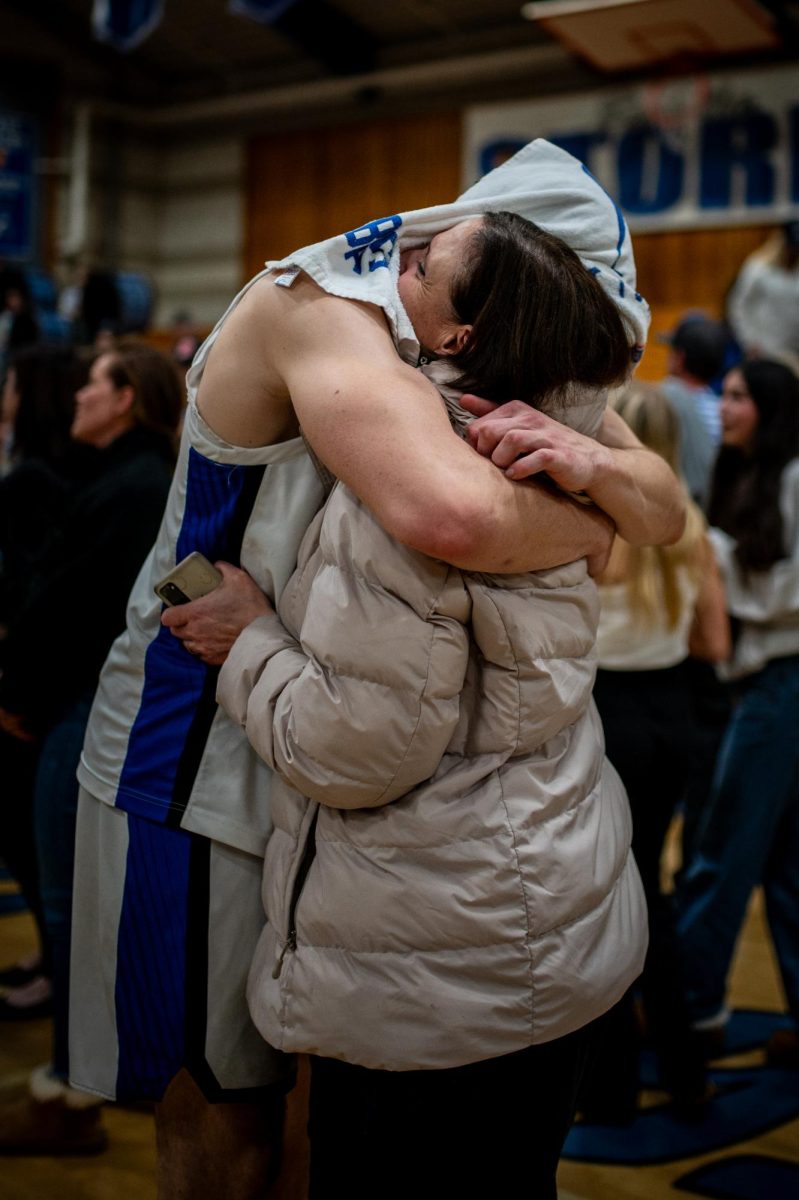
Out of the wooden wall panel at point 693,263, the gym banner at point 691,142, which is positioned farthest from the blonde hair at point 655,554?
the gym banner at point 691,142

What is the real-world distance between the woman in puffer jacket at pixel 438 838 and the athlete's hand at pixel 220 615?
63 millimetres

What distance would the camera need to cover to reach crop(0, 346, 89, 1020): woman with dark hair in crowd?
278cm

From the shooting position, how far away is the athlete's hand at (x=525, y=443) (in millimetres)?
1307

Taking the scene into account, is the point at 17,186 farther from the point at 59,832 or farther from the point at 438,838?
the point at 438,838

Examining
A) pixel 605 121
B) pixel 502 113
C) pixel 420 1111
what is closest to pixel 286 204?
pixel 502 113

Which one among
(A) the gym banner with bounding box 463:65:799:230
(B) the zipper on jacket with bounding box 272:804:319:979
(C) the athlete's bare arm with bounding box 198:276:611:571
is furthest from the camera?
(A) the gym banner with bounding box 463:65:799:230

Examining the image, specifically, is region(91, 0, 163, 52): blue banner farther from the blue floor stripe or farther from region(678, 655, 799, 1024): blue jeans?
the blue floor stripe

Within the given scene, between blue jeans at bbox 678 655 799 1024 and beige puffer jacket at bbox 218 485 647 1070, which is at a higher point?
beige puffer jacket at bbox 218 485 647 1070

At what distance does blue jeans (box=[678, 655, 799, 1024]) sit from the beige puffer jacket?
1.89m

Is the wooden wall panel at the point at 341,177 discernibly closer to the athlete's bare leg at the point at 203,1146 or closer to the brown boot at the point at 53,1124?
the brown boot at the point at 53,1124

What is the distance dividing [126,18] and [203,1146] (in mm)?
9037

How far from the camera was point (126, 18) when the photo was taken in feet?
29.5

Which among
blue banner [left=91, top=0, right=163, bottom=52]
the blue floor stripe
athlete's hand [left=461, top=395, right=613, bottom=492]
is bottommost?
the blue floor stripe

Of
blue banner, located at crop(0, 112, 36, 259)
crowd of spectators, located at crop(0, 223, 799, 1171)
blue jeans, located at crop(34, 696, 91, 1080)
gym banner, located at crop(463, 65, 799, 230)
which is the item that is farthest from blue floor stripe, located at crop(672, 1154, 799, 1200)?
blue banner, located at crop(0, 112, 36, 259)
